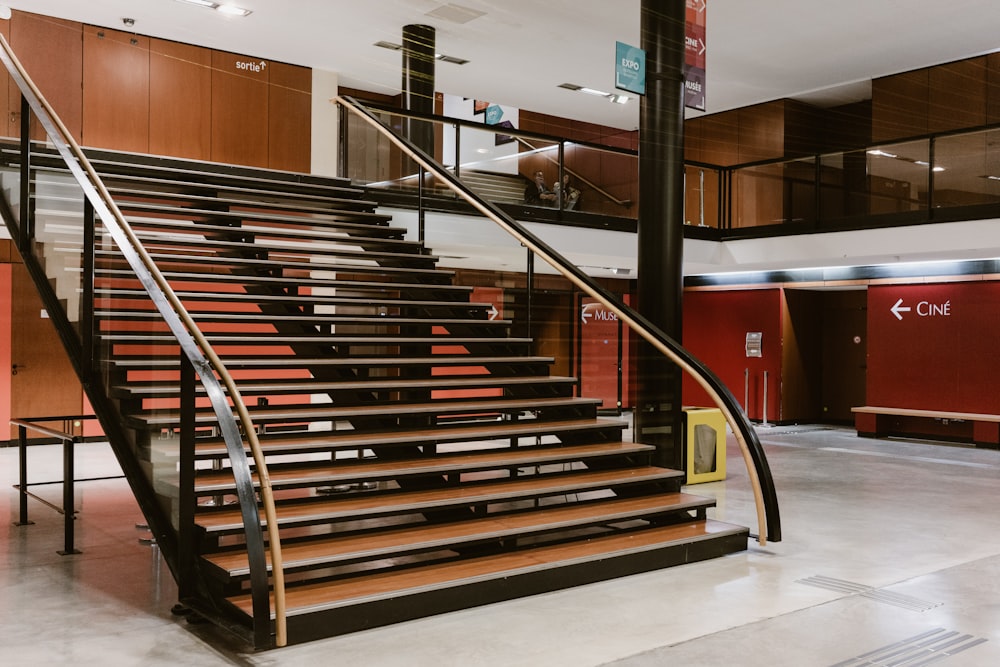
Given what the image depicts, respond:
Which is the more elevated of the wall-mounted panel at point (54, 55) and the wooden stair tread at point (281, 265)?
the wall-mounted panel at point (54, 55)

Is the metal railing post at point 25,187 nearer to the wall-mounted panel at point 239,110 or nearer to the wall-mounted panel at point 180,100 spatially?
the wall-mounted panel at point 180,100

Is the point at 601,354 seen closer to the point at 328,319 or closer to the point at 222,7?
the point at 328,319

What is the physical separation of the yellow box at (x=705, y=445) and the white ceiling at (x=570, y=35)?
5.34 m

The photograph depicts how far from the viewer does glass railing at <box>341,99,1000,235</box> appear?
9312 mm

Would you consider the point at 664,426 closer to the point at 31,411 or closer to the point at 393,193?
the point at 393,193

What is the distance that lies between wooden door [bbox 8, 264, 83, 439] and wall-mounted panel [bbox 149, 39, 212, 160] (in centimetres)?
258

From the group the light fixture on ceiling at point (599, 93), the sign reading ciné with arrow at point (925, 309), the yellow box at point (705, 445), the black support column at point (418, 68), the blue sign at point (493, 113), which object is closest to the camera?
the yellow box at point (705, 445)

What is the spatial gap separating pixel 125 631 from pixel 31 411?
9102 millimetres

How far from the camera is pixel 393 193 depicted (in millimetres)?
8859

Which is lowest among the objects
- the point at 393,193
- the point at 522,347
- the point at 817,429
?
the point at 817,429

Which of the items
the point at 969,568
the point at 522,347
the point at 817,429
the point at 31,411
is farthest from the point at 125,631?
the point at 817,429

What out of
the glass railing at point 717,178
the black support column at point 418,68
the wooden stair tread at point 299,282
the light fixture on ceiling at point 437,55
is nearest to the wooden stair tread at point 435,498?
the wooden stair tread at point 299,282

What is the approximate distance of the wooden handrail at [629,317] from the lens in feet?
19.6

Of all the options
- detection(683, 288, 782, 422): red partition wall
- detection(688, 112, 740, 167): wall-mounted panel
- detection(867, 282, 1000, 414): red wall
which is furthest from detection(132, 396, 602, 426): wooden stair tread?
detection(688, 112, 740, 167): wall-mounted panel
